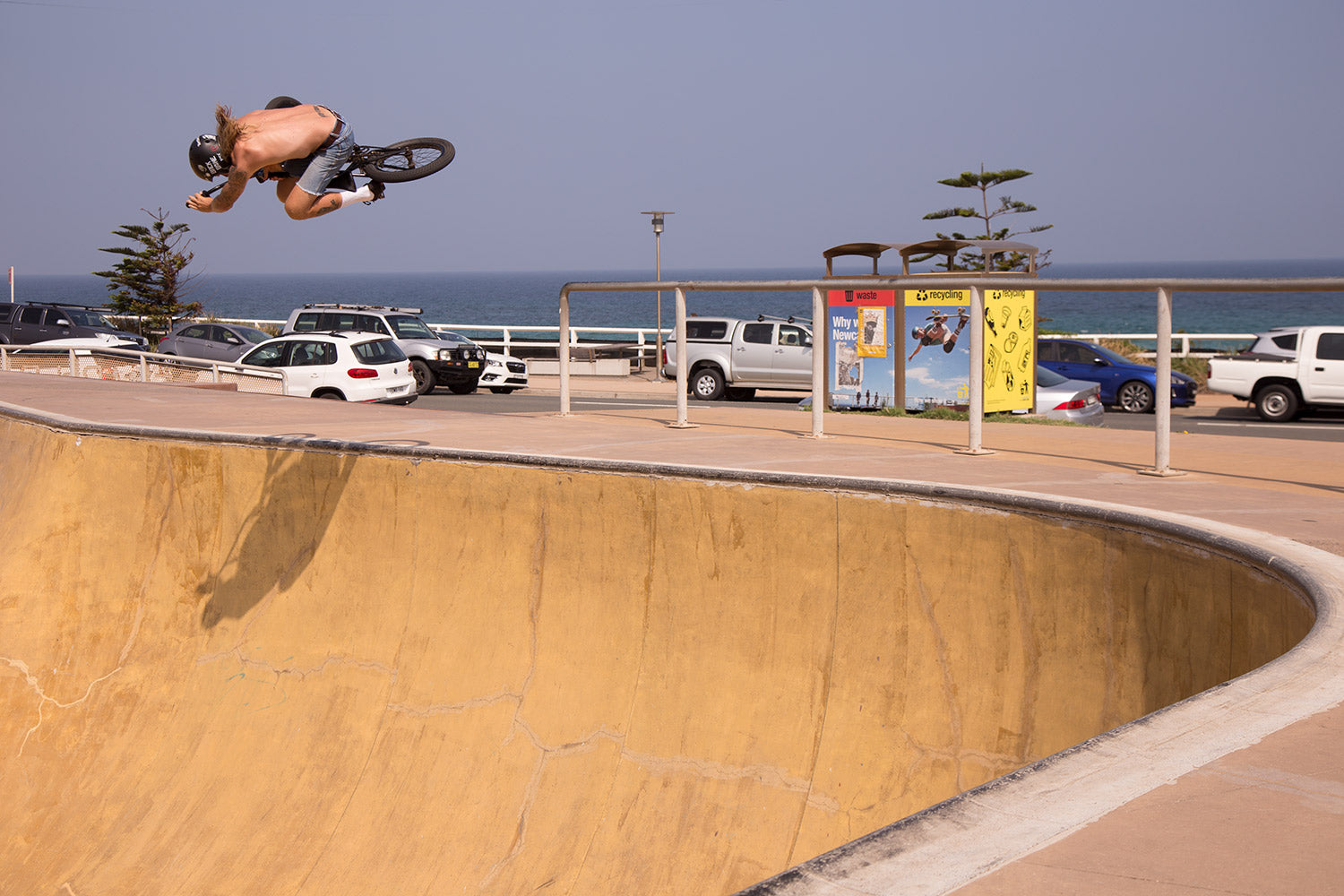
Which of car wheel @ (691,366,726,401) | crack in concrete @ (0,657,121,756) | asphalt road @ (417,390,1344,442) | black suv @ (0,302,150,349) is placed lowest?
crack in concrete @ (0,657,121,756)

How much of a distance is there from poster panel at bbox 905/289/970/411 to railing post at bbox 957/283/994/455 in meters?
8.10

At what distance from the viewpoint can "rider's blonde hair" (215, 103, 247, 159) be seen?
6.19 metres

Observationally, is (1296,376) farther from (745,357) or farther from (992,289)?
(992,289)

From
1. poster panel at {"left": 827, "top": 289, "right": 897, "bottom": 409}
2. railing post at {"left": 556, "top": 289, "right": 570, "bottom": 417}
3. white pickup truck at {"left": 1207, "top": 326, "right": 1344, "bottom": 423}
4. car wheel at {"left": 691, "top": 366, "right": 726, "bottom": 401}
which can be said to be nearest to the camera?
railing post at {"left": 556, "top": 289, "right": 570, "bottom": 417}

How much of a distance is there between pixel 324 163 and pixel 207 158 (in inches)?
24.8

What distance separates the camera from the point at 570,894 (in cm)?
518

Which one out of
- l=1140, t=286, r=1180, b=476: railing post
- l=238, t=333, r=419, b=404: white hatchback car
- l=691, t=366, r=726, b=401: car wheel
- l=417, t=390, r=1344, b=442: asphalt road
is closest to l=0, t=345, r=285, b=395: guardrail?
l=238, t=333, r=419, b=404: white hatchback car

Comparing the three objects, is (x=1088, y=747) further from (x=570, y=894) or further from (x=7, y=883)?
(x=7, y=883)

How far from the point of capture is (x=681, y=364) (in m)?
9.50

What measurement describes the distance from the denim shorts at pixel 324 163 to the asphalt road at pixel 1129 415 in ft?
31.6

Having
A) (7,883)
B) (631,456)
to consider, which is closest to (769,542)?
(631,456)

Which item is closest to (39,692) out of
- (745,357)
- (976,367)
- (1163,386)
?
(976,367)

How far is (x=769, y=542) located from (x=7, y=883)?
4726mm

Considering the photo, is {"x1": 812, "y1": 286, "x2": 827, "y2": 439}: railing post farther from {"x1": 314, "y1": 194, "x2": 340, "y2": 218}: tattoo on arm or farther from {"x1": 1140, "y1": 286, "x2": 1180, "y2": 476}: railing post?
{"x1": 314, "y1": 194, "x2": 340, "y2": 218}: tattoo on arm
